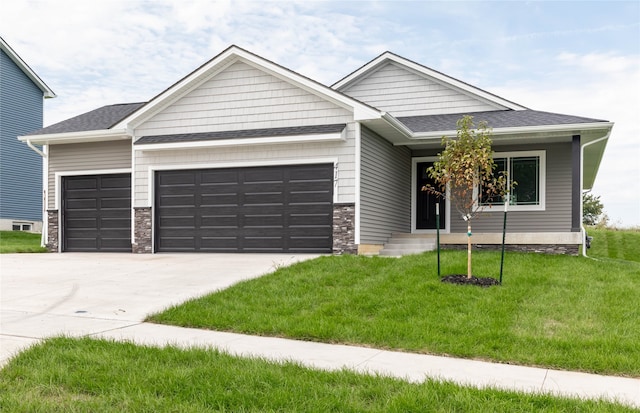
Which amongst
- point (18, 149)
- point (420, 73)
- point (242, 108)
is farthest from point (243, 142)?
point (18, 149)

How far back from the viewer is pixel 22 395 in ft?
14.4

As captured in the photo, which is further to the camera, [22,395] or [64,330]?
[64,330]

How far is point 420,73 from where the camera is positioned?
58.6 feet

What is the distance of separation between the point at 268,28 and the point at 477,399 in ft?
44.2

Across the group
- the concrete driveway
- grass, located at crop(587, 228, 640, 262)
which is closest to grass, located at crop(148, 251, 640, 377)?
the concrete driveway

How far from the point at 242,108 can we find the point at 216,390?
1101 centimetres

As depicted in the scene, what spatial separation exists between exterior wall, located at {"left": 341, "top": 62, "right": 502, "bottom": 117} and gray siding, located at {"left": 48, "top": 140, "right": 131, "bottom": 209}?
7.22 meters

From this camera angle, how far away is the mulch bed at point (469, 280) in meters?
9.26

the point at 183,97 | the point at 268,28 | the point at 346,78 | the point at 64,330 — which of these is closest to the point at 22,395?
the point at 64,330

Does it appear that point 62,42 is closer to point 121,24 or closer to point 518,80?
point 121,24

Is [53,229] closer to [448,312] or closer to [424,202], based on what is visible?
[424,202]

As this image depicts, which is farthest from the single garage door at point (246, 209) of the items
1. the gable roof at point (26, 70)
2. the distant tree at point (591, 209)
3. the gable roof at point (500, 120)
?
the distant tree at point (591, 209)

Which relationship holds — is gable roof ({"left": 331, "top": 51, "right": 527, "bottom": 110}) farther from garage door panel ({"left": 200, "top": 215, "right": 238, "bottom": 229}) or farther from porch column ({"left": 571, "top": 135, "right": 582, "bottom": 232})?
garage door panel ({"left": 200, "top": 215, "right": 238, "bottom": 229})

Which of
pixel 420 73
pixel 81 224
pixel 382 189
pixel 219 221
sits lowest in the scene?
Result: pixel 81 224
